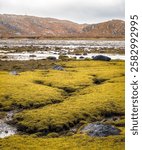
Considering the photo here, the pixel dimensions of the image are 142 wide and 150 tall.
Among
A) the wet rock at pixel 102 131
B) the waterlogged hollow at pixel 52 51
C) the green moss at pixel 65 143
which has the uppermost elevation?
the waterlogged hollow at pixel 52 51

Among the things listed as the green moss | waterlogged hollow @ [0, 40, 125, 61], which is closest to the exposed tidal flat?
the green moss

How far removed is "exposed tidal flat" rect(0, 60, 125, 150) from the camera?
17844 millimetres

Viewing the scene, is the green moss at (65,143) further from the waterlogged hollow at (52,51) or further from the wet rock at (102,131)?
the waterlogged hollow at (52,51)

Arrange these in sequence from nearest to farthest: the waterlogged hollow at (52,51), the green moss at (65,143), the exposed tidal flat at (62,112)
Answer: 1. the green moss at (65,143)
2. the exposed tidal flat at (62,112)
3. the waterlogged hollow at (52,51)

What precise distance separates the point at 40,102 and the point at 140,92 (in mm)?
21239

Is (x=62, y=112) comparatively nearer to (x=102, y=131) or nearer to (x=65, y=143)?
(x=102, y=131)

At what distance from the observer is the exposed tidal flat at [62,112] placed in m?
17.8

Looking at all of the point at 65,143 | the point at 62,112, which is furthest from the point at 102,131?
the point at 62,112

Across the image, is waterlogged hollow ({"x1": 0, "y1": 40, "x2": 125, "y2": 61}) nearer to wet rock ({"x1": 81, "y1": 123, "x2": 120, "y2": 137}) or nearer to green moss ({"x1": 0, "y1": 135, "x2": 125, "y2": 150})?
wet rock ({"x1": 81, "y1": 123, "x2": 120, "y2": 137})

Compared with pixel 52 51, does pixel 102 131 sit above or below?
below

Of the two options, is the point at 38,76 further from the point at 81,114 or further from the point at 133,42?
the point at 133,42

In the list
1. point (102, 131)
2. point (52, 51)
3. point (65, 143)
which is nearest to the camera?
point (65, 143)

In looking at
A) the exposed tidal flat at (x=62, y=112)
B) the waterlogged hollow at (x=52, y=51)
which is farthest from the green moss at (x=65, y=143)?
the waterlogged hollow at (x=52, y=51)

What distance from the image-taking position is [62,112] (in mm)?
24469
